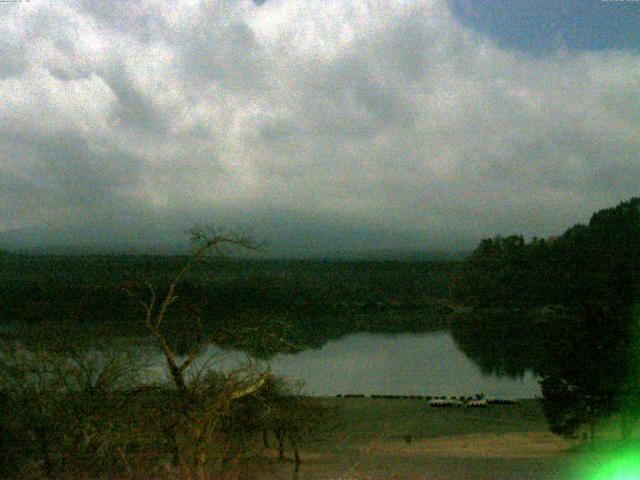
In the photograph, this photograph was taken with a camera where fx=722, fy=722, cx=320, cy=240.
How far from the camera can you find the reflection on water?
3100 cm

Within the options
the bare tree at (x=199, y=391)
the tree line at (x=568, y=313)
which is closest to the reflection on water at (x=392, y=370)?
the tree line at (x=568, y=313)

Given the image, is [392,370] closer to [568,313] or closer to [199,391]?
[568,313]

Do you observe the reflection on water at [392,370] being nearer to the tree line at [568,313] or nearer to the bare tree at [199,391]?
the tree line at [568,313]

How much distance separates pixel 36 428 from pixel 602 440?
12677 mm

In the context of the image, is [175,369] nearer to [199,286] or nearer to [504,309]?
[199,286]

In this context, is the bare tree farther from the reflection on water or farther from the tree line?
the reflection on water

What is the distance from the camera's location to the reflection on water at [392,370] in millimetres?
31005

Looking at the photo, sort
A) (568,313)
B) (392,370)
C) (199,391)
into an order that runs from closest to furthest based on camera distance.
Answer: (199,391), (568,313), (392,370)

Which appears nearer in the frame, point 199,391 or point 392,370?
point 199,391

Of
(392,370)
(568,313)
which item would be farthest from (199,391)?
(392,370)

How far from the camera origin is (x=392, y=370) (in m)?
36.1

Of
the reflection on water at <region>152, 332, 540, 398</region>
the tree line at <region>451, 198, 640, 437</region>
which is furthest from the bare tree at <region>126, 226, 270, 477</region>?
the reflection on water at <region>152, 332, 540, 398</region>

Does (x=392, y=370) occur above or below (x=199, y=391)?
below

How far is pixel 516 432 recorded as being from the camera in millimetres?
20312
